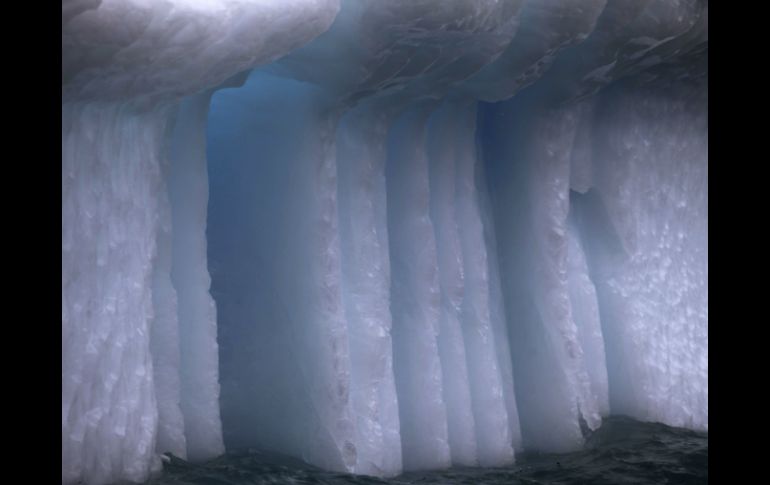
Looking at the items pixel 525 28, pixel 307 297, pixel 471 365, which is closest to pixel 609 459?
pixel 471 365

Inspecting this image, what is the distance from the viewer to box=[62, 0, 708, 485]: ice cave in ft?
8.99

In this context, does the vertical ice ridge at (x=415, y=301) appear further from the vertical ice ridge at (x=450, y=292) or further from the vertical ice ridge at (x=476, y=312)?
the vertical ice ridge at (x=476, y=312)

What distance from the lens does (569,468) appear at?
3.73 meters

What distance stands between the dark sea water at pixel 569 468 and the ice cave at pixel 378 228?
76mm

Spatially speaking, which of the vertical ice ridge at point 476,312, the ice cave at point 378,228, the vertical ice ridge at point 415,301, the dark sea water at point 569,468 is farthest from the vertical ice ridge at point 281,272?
the vertical ice ridge at point 476,312

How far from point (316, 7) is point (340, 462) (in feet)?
4.37

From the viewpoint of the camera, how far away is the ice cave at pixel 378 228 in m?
2.74

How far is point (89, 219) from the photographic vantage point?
8.89ft

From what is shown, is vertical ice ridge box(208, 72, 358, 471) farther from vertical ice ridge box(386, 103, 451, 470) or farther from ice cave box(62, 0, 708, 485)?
vertical ice ridge box(386, 103, 451, 470)

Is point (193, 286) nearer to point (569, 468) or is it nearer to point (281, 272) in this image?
point (281, 272)

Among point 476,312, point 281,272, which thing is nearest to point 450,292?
point 476,312

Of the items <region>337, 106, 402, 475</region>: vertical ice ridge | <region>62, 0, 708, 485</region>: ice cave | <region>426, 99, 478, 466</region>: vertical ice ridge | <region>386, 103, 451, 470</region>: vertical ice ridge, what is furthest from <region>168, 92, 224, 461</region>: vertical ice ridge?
<region>426, 99, 478, 466</region>: vertical ice ridge

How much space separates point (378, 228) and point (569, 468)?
0.98m

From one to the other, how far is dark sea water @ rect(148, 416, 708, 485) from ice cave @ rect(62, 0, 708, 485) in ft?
0.25
